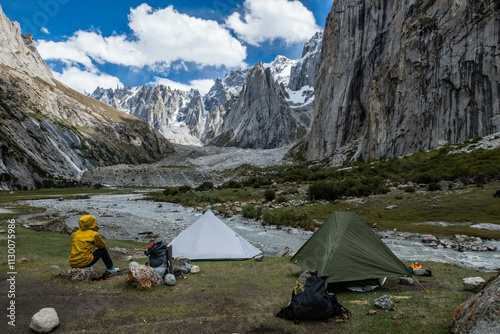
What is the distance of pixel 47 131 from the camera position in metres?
94.1

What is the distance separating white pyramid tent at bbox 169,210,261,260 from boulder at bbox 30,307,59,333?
7.79 m

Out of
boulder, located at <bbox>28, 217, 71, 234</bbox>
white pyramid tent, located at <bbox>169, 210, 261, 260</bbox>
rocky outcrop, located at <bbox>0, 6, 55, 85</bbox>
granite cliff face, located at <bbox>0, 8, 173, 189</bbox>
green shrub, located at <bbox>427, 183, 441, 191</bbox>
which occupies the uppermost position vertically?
rocky outcrop, located at <bbox>0, 6, 55, 85</bbox>

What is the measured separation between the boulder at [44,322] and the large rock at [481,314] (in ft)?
24.8

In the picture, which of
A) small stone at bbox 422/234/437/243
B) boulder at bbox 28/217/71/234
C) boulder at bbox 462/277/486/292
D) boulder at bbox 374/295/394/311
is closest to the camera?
boulder at bbox 374/295/394/311

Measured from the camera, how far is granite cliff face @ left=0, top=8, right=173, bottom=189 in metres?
66.9

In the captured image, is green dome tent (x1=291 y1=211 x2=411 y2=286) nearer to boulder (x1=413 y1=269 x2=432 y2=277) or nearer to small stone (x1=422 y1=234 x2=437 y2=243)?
boulder (x1=413 y1=269 x2=432 y2=277)

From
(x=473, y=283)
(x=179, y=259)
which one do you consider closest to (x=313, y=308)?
(x=473, y=283)

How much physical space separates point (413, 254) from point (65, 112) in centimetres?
14138

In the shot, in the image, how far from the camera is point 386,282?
8.87 metres

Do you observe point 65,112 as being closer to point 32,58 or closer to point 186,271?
point 32,58

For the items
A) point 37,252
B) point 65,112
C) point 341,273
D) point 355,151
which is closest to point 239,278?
point 341,273

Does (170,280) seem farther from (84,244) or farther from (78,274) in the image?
(84,244)

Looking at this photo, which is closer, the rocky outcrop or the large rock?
the large rock

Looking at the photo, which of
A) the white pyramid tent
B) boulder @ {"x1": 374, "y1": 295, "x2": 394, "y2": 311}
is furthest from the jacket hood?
boulder @ {"x1": 374, "y1": 295, "x2": 394, "y2": 311}
